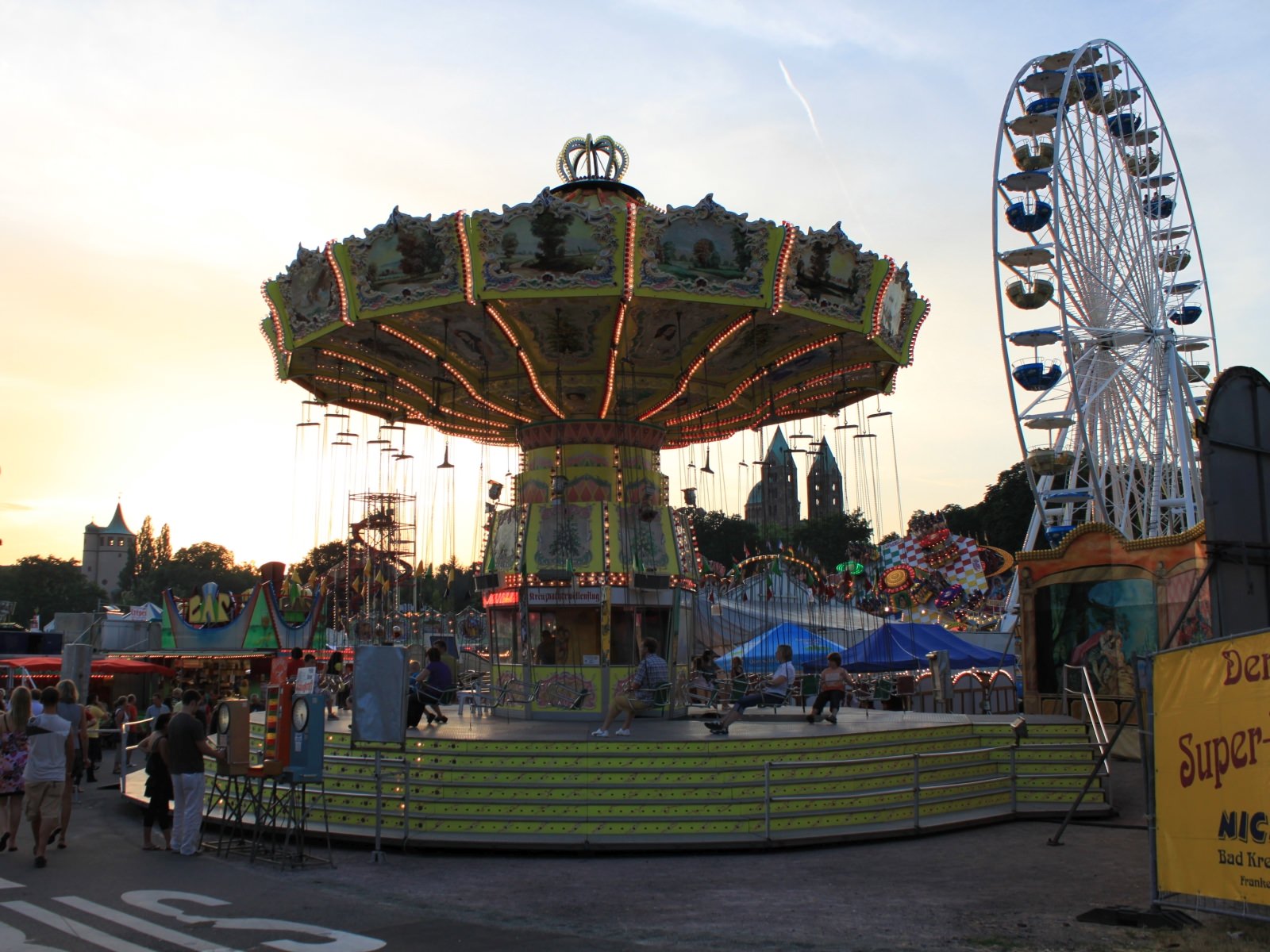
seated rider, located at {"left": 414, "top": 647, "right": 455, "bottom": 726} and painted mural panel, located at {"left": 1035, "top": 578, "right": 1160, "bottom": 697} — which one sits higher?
painted mural panel, located at {"left": 1035, "top": 578, "right": 1160, "bottom": 697}

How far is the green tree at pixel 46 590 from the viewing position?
100562 mm

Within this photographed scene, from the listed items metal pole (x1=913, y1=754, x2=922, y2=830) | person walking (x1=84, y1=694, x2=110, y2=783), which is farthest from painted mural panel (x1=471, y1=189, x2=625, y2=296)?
person walking (x1=84, y1=694, x2=110, y2=783)

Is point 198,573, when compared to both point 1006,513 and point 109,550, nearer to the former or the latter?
point 109,550

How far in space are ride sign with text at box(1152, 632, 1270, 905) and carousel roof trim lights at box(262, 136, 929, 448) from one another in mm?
9712

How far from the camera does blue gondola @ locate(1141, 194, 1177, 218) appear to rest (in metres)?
Answer: 33.8

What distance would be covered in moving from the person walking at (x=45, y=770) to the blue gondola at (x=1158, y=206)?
3155 cm

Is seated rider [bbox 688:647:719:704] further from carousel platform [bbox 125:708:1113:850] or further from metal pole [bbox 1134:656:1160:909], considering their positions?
metal pole [bbox 1134:656:1160:909]

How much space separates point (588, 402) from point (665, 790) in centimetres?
1056

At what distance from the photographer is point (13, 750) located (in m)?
11.2

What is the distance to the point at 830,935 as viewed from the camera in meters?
8.02

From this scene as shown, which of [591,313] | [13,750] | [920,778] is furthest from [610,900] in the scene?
[591,313]

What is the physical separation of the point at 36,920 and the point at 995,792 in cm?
1050

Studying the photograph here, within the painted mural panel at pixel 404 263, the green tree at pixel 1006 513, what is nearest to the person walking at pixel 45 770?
the painted mural panel at pixel 404 263

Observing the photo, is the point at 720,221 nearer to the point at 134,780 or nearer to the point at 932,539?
the point at 134,780
